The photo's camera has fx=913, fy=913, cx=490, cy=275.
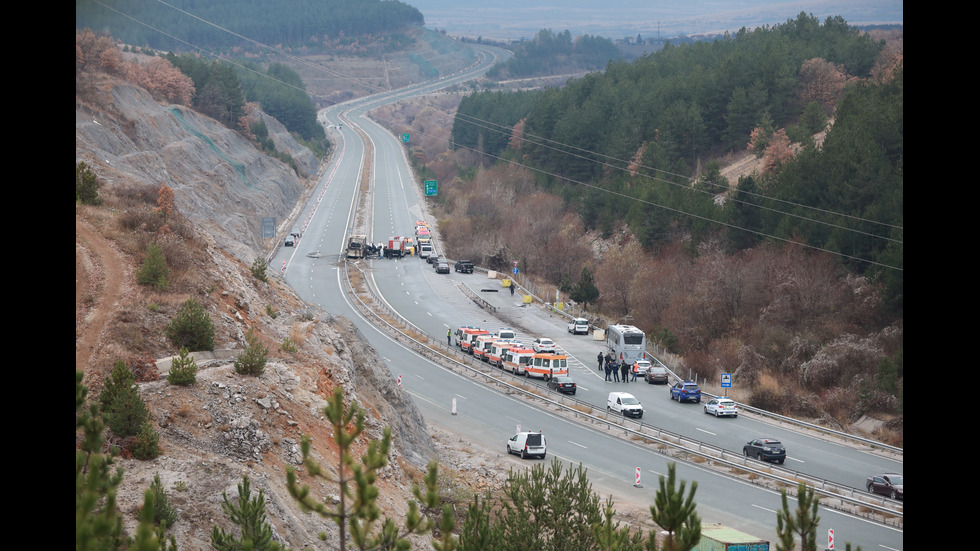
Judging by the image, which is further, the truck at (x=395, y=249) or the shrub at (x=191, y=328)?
the truck at (x=395, y=249)

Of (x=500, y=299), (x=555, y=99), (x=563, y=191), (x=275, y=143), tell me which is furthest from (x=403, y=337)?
(x=275, y=143)

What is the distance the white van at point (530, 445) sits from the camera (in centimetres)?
3812

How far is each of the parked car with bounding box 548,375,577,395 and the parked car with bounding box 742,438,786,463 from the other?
39.5 feet

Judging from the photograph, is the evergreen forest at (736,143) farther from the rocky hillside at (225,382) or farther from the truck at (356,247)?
the rocky hillside at (225,382)

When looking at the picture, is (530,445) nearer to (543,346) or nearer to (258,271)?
(258,271)

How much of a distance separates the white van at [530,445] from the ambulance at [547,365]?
11.3 meters

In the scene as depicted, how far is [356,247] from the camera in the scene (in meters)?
88.4

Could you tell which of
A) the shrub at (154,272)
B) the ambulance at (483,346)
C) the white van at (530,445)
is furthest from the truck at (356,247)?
the shrub at (154,272)


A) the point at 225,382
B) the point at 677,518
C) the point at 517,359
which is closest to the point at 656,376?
the point at 517,359

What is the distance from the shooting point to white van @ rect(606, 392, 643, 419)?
143 ft

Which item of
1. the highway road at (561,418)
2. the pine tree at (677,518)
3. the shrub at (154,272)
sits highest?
the shrub at (154,272)
